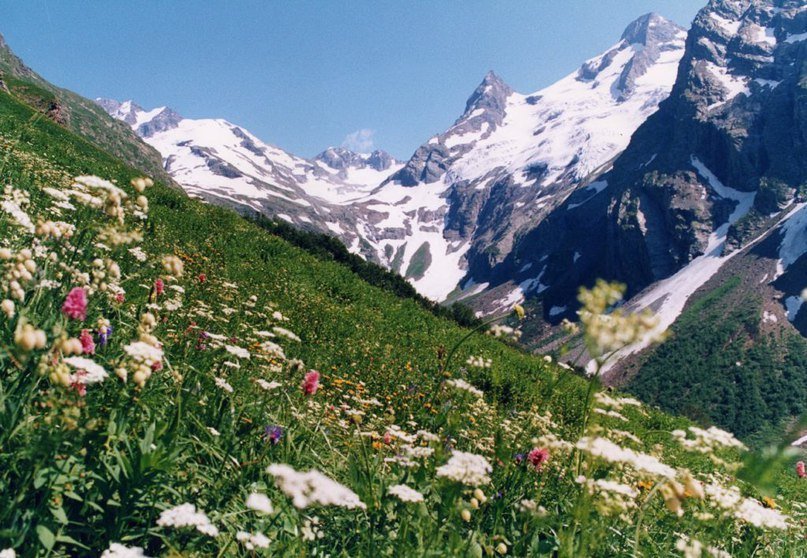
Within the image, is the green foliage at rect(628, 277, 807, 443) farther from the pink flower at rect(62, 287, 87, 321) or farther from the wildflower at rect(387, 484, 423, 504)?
the pink flower at rect(62, 287, 87, 321)

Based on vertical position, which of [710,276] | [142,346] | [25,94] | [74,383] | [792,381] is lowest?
[74,383]

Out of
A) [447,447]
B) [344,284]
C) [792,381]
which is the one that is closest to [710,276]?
[792,381]

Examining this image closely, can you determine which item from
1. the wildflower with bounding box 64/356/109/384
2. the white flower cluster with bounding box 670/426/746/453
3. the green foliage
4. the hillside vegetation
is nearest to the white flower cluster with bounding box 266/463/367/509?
the hillside vegetation

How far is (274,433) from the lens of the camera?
3.83m

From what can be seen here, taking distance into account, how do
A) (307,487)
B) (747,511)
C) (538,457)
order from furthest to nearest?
(538,457)
(747,511)
(307,487)

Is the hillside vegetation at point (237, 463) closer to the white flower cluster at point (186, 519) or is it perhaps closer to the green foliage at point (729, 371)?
the white flower cluster at point (186, 519)

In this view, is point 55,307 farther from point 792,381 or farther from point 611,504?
point 792,381

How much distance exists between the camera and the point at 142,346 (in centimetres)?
290

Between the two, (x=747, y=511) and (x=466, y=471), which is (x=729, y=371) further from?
(x=466, y=471)

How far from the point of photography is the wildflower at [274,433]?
3.79 metres

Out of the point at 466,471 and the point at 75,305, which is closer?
the point at 466,471

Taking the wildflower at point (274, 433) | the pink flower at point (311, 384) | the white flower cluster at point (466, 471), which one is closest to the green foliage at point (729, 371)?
the pink flower at point (311, 384)

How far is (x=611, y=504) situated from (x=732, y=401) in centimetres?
17418

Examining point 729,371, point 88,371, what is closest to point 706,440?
point 88,371
